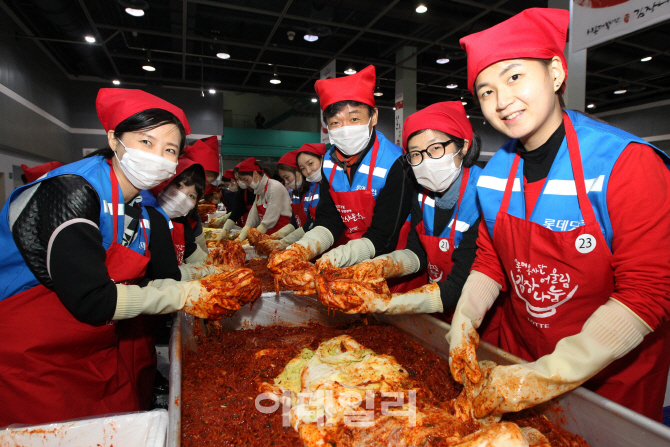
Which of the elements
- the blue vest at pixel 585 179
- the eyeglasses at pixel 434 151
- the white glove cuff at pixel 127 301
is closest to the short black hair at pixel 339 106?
the eyeglasses at pixel 434 151

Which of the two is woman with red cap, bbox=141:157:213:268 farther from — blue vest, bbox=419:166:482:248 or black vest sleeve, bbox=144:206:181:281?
blue vest, bbox=419:166:482:248

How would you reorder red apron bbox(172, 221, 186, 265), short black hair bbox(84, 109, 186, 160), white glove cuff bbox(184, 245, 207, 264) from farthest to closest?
1. white glove cuff bbox(184, 245, 207, 264)
2. red apron bbox(172, 221, 186, 265)
3. short black hair bbox(84, 109, 186, 160)

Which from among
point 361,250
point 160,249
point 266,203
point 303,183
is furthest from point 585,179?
point 266,203

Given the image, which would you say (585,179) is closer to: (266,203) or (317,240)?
(317,240)

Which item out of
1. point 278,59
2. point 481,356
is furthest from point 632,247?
point 278,59

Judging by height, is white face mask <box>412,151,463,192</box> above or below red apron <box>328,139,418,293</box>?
above

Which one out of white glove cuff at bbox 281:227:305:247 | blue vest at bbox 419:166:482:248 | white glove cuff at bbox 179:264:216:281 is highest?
blue vest at bbox 419:166:482:248

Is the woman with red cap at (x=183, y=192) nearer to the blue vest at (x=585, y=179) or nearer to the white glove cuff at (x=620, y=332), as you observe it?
the blue vest at (x=585, y=179)

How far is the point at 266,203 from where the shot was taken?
653 centimetres

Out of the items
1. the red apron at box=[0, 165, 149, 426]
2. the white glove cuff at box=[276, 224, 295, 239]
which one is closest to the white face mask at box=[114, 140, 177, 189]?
the red apron at box=[0, 165, 149, 426]

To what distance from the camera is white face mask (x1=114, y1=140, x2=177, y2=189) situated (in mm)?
1849

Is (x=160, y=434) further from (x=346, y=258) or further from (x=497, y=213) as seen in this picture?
(x=497, y=213)

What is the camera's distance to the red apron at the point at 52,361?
4.99 ft

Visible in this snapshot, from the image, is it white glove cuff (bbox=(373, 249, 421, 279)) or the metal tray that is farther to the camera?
white glove cuff (bbox=(373, 249, 421, 279))
